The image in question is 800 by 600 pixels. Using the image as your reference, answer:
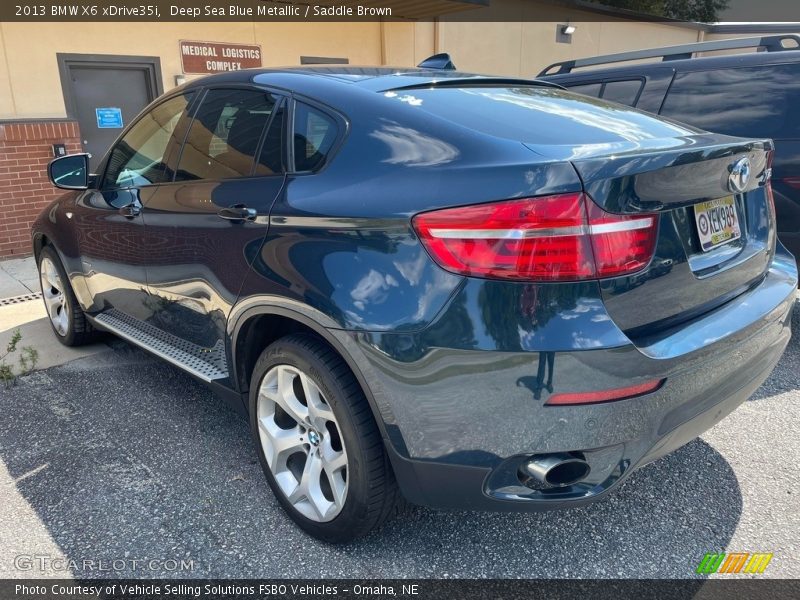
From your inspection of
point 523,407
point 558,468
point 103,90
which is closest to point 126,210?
point 523,407

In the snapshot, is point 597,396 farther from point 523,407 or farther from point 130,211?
point 130,211

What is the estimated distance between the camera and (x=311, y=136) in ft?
8.14

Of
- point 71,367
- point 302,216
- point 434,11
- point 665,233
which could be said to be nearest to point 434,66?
point 302,216

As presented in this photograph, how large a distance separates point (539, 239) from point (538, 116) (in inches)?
27.1

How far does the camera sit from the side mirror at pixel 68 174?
152 inches

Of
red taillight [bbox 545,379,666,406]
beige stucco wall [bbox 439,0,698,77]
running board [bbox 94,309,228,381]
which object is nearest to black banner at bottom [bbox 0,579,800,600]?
red taillight [bbox 545,379,666,406]

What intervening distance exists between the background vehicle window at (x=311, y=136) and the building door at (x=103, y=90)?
234 inches

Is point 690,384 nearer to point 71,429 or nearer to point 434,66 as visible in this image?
point 434,66

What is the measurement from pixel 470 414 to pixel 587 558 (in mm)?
910

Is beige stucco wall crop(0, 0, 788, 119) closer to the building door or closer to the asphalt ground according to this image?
the building door

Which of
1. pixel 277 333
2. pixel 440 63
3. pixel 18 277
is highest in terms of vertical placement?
pixel 440 63

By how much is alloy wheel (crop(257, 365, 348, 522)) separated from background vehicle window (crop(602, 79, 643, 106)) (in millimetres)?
3686

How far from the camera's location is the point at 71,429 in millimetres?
3400

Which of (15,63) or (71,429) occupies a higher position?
(15,63)
